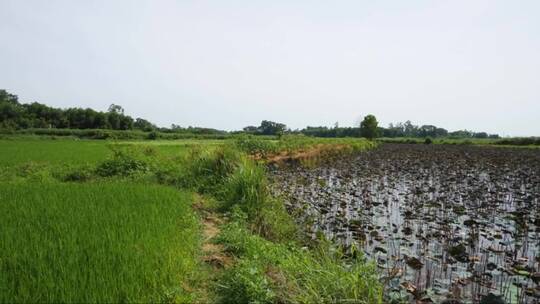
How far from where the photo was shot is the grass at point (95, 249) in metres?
3.52

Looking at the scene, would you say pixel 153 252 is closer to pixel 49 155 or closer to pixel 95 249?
pixel 95 249

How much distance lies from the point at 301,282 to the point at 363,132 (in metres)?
76.3

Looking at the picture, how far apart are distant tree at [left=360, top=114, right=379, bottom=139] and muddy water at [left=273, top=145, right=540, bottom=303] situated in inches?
2428

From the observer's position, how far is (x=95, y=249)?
14.7 feet

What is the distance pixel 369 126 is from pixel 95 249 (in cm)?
7502

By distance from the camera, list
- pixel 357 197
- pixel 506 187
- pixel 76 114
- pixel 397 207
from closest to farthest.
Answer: pixel 397 207, pixel 357 197, pixel 506 187, pixel 76 114

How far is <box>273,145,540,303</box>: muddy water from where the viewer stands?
4.56 m

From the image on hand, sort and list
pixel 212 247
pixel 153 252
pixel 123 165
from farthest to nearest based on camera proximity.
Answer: pixel 123 165 < pixel 212 247 < pixel 153 252

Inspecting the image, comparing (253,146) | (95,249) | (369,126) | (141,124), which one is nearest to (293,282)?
(95,249)

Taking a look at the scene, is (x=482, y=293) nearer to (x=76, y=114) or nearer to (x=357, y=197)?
(x=357, y=197)

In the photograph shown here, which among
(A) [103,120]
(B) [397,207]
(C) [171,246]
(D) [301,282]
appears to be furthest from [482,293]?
(A) [103,120]

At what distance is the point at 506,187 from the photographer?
12867 mm

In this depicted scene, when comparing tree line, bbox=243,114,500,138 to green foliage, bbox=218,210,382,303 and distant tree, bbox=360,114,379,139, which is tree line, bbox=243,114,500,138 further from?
green foliage, bbox=218,210,382,303

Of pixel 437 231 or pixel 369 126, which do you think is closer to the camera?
pixel 437 231
